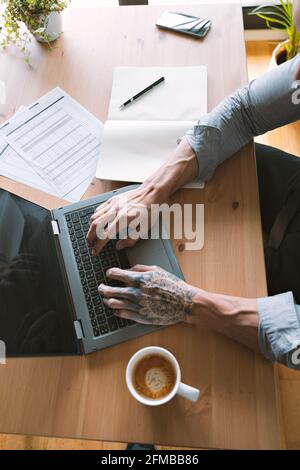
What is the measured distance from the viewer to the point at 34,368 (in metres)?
0.72

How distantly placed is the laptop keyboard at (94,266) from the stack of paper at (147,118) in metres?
0.12

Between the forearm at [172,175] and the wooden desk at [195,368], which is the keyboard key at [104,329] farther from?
the forearm at [172,175]

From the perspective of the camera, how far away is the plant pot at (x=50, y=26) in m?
0.98

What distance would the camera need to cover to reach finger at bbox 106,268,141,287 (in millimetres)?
733

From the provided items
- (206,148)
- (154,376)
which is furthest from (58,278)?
(206,148)

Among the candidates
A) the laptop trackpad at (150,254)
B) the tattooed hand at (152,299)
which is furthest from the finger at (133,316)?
the laptop trackpad at (150,254)

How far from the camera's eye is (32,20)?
3.13 ft

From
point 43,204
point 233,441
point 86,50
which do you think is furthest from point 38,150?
point 233,441

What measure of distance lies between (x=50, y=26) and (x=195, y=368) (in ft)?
3.10

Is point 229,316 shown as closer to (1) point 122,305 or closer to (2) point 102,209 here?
(1) point 122,305

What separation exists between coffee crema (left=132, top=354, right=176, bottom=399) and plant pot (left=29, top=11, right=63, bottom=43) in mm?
880

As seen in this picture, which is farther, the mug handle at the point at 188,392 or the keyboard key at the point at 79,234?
the keyboard key at the point at 79,234

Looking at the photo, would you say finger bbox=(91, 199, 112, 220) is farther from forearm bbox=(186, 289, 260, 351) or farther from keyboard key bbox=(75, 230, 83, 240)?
forearm bbox=(186, 289, 260, 351)

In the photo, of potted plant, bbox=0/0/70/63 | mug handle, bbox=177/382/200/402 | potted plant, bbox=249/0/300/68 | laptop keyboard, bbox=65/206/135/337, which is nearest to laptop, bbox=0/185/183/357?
laptop keyboard, bbox=65/206/135/337
